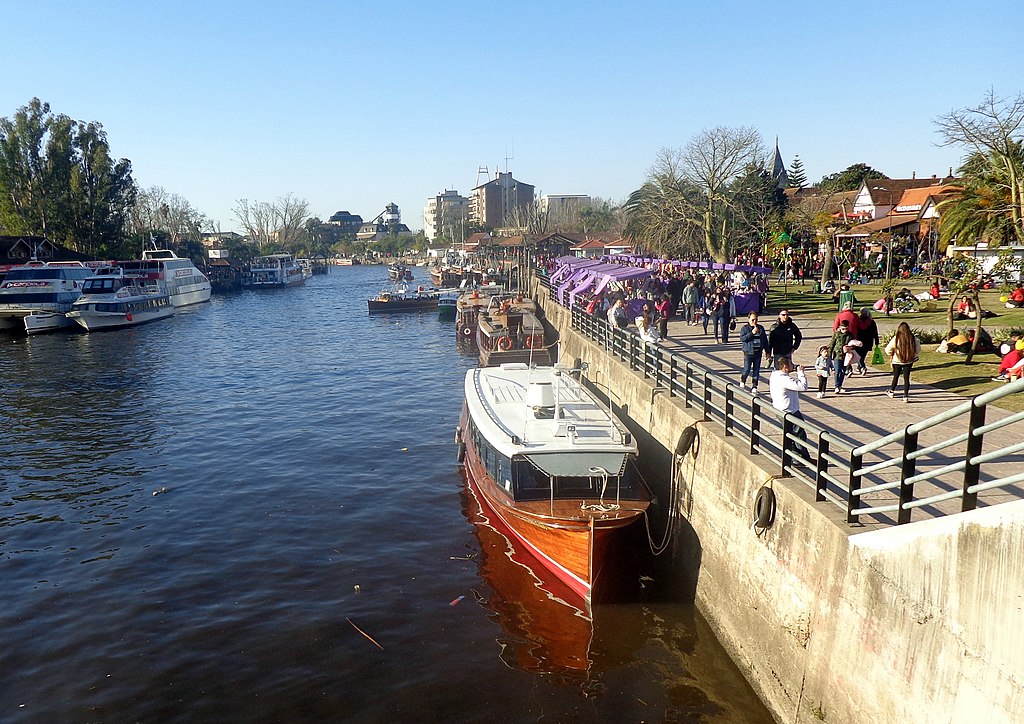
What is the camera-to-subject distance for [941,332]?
71.4 feet

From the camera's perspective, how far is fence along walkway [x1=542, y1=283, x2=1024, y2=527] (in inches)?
277

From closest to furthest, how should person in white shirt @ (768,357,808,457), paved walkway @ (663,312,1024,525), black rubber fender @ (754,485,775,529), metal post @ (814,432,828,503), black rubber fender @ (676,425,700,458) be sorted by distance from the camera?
metal post @ (814,432,828,503) < paved walkway @ (663,312,1024,525) < black rubber fender @ (754,485,775,529) < person in white shirt @ (768,357,808,457) < black rubber fender @ (676,425,700,458)

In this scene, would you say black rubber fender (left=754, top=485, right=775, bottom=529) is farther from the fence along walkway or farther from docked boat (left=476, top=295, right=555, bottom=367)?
docked boat (left=476, top=295, right=555, bottom=367)

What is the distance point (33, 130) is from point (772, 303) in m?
85.3

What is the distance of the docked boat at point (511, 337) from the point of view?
31.6 m

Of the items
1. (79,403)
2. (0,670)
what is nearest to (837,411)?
(0,670)

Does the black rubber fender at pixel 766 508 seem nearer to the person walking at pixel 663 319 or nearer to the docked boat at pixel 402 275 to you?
the person walking at pixel 663 319

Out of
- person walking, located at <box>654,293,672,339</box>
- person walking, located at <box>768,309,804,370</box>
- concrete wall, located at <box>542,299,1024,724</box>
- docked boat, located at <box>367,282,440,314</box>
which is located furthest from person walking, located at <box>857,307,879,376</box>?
docked boat, located at <box>367,282,440,314</box>

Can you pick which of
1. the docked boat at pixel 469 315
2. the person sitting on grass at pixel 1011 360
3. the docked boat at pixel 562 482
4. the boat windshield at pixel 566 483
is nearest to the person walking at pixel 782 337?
the person sitting on grass at pixel 1011 360

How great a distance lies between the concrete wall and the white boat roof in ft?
5.66

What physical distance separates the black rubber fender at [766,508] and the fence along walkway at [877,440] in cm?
41

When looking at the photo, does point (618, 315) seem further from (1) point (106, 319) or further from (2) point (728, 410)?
(1) point (106, 319)

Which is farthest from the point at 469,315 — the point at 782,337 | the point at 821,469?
the point at 821,469

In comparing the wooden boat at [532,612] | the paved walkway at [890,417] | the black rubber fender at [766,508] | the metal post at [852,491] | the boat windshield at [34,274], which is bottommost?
the wooden boat at [532,612]
